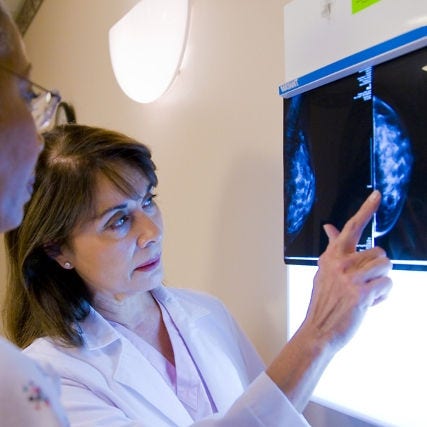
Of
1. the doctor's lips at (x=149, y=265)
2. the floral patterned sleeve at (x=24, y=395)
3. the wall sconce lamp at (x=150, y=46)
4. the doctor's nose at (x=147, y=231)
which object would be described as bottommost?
the floral patterned sleeve at (x=24, y=395)

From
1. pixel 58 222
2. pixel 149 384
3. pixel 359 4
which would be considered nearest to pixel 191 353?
pixel 149 384

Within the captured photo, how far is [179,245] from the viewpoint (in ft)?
4.68

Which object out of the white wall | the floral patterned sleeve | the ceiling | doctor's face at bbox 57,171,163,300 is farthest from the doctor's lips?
the ceiling

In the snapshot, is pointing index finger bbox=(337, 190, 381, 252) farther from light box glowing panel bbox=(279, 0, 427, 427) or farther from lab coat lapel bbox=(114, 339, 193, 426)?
lab coat lapel bbox=(114, 339, 193, 426)

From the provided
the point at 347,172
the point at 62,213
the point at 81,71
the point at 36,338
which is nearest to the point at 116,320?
the point at 36,338

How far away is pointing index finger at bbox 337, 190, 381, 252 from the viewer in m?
0.73

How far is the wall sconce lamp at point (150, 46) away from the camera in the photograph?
134cm

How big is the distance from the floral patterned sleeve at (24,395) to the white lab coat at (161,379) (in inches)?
13.6

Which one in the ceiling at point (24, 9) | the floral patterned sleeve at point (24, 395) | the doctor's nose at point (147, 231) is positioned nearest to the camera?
the floral patterned sleeve at point (24, 395)

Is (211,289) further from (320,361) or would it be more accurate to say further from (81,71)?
(81,71)

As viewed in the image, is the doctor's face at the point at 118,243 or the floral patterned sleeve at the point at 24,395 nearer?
the floral patterned sleeve at the point at 24,395

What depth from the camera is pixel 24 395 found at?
40 centimetres

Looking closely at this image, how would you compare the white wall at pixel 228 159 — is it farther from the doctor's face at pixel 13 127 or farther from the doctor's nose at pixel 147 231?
the doctor's face at pixel 13 127

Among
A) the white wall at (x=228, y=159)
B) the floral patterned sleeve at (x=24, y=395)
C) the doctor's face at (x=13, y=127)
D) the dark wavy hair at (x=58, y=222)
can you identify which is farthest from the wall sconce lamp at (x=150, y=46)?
the floral patterned sleeve at (x=24, y=395)
